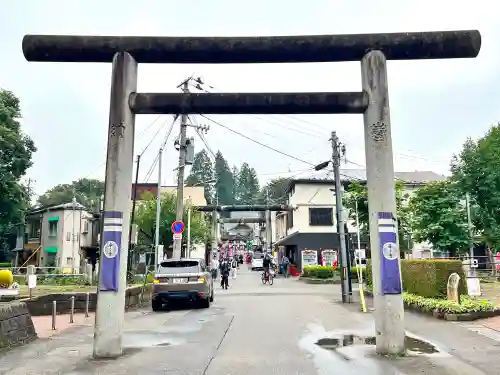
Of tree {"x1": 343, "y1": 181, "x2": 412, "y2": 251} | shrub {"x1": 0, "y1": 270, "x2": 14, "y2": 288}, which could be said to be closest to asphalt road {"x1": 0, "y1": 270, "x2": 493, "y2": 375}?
shrub {"x1": 0, "y1": 270, "x2": 14, "y2": 288}

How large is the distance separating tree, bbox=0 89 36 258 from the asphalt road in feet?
100

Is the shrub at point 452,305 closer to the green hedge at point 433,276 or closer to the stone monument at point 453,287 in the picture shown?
the stone monument at point 453,287

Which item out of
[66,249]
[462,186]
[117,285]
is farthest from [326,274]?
[117,285]

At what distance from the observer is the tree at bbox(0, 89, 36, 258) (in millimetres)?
40281

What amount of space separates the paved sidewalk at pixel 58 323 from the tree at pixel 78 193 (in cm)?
6554

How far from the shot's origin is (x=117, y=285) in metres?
8.90

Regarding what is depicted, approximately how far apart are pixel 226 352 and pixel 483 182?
86.7 ft

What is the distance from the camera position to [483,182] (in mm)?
31250

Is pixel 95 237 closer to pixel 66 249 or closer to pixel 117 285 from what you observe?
pixel 66 249

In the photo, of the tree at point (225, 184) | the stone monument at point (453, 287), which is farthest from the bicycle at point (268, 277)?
the tree at point (225, 184)

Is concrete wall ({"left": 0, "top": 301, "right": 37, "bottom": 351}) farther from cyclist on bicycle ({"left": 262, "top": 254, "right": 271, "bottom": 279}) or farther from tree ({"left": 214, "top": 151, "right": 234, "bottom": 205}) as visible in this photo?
tree ({"left": 214, "top": 151, "right": 234, "bottom": 205})

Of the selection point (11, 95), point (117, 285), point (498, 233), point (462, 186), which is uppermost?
point (11, 95)

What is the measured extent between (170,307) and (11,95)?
30336 millimetres

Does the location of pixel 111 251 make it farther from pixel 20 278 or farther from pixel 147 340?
pixel 20 278
